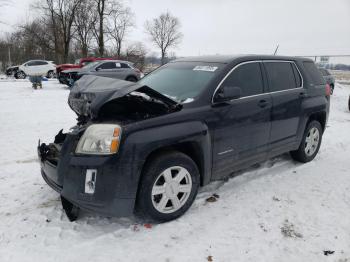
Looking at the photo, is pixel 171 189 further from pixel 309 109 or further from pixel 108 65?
pixel 108 65

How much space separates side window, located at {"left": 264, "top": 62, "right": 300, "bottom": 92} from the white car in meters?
23.5

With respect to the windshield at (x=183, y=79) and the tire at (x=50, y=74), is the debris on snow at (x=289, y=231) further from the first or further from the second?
the tire at (x=50, y=74)

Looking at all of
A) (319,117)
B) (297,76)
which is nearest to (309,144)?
(319,117)

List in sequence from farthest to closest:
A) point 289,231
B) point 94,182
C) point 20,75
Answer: point 20,75 < point 289,231 < point 94,182

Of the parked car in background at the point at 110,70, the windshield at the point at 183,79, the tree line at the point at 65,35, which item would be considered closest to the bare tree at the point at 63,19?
the tree line at the point at 65,35

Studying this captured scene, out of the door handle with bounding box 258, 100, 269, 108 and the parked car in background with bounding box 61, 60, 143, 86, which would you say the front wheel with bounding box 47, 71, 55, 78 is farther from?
the door handle with bounding box 258, 100, 269, 108

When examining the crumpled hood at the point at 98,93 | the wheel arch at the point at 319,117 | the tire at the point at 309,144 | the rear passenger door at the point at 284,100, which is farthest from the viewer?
the wheel arch at the point at 319,117

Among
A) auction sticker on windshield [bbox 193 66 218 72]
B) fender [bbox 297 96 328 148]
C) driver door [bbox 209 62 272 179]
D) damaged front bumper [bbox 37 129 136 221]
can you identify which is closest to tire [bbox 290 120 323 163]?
fender [bbox 297 96 328 148]

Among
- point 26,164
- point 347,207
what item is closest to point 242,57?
point 347,207

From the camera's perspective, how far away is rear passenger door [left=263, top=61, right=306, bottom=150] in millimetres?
3973

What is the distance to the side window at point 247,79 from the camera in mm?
3482

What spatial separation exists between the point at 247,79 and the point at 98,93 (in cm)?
194

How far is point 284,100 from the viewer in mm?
4082

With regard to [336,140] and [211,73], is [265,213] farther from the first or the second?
[336,140]
